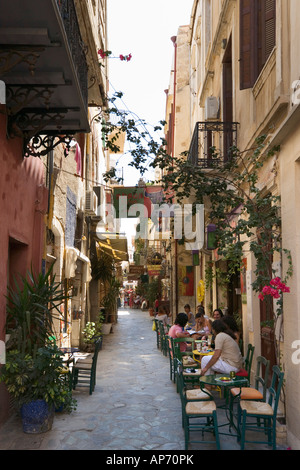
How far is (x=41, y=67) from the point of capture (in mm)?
6504

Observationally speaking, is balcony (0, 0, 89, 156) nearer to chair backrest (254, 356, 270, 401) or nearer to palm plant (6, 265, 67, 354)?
palm plant (6, 265, 67, 354)

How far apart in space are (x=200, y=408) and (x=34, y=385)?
2.29 metres

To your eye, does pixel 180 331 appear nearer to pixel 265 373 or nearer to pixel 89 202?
pixel 265 373

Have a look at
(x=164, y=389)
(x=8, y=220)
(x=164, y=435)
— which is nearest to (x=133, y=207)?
(x=164, y=389)

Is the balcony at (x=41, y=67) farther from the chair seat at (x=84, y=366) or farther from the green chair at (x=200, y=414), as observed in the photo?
the green chair at (x=200, y=414)

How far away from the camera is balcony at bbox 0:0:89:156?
5.45 metres

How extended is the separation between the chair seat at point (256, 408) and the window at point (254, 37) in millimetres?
5528

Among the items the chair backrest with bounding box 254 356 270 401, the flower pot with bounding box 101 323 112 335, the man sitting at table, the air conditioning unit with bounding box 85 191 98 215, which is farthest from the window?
the flower pot with bounding box 101 323 112 335

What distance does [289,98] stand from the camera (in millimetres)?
6387

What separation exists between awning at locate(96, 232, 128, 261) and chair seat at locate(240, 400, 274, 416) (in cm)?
1336

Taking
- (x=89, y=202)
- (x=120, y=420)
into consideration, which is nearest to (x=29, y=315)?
(x=120, y=420)

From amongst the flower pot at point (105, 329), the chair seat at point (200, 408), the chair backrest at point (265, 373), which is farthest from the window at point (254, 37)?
the flower pot at point (105, 329)

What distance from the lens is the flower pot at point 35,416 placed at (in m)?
6.49
